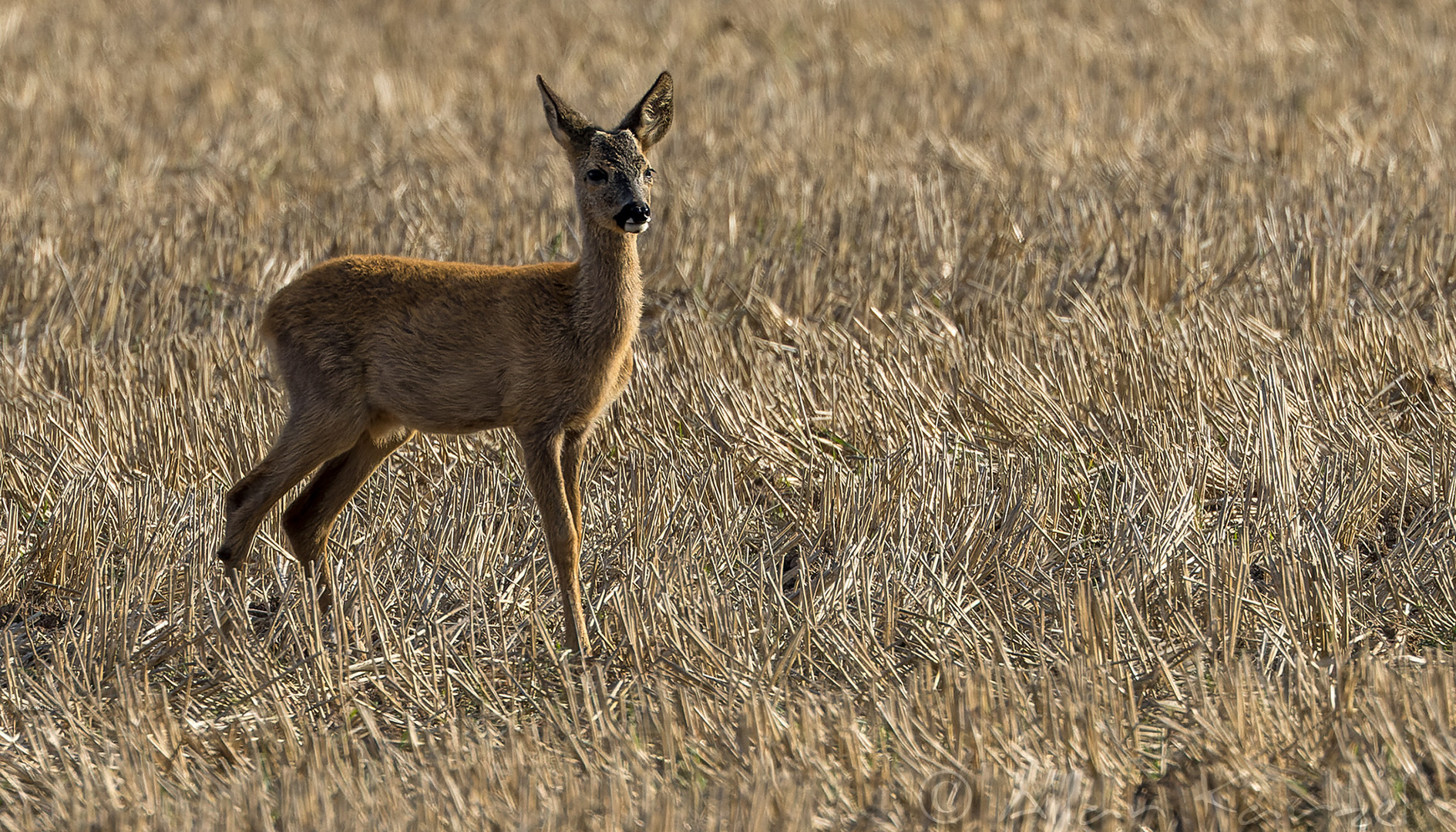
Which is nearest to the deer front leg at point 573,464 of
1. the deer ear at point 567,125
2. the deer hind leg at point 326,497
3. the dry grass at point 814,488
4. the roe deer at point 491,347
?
the roe deer at point 491,347

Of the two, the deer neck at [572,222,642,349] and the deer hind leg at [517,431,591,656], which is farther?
the deer neck at [572,222,642,349]

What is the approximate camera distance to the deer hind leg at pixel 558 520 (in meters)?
4.31

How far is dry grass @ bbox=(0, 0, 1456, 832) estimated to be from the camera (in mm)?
3279

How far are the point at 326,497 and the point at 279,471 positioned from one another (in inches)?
9.9

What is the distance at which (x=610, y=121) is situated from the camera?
37.4 feet

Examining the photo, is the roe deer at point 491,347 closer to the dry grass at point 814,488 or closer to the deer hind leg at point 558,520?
the deer hind leg at point 558,520

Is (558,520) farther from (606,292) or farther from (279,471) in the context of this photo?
(279,471)

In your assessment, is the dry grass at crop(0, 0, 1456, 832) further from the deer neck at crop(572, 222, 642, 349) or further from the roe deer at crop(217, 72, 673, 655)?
the deer neck at crop(572, 222, 642, 349)

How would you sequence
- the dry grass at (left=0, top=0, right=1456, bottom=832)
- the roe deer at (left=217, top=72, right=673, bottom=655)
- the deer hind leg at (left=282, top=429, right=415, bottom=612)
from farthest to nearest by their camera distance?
the deer hind leg at (left=282, top=429, right=415, bottom=612), the roe deer at (left=217, top=72, right=673, bottom=655), the dry grass at (left=0, top=0, right=1456, bottom=832)

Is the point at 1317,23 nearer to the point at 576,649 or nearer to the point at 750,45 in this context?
the point at 750,45

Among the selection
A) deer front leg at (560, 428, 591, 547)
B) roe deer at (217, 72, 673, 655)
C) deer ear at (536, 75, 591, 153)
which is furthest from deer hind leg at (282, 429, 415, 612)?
deer ear at (536, 75, 591, 153)

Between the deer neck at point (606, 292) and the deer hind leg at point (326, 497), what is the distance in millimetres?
774

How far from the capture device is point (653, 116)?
4.71 meters

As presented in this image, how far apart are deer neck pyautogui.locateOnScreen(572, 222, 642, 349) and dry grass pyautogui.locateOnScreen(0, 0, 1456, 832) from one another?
63 centimetres
